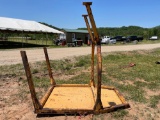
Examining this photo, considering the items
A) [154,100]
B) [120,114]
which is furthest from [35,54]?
[120,114]

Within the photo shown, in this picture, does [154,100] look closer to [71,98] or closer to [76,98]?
[76,98]

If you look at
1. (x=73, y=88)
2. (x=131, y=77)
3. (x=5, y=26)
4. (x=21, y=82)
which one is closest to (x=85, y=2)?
(x=73, y=88)

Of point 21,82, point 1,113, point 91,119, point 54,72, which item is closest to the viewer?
point 91,119

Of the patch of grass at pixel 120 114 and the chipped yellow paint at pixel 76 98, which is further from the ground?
the chipped yellow paint at pixel 76 98

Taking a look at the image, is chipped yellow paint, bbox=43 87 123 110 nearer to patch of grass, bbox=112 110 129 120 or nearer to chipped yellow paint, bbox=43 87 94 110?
chipped yellow paint, bbox=43 87 94 110

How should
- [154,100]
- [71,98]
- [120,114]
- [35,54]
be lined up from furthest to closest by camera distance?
[35,54]
[154,100]
[71,98]
[120,114]

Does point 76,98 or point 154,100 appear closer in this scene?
point 76,98

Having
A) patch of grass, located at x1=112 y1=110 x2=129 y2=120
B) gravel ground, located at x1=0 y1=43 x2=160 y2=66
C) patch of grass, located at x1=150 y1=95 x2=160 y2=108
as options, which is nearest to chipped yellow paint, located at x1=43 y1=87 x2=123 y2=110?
patch of grass, located at x1=112 y1=110 x2=129 y2=120

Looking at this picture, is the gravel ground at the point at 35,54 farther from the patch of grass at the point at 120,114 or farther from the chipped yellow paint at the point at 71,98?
the patch of grass at the point at 120,114

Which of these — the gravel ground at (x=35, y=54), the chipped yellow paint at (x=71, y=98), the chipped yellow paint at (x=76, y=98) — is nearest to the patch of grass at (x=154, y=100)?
the chipped yellow paint at (x=76, y=98)

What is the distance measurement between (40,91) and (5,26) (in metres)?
18.3

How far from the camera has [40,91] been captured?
5.72 m

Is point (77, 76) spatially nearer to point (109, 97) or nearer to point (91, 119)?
point (109, 97)

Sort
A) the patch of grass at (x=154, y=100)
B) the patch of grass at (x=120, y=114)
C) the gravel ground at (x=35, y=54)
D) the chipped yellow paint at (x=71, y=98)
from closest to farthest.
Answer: the patch of grass at (x=120, y=114) < the chipped yellow paint at (x=71, y=98) < the patch of grass at (x=154, y=100) < the gravel ground at (x=35, y=54)
